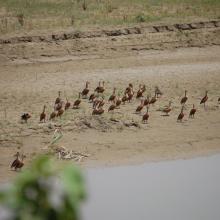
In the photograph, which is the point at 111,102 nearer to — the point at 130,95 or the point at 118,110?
the point at 130,95

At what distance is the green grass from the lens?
2118cm

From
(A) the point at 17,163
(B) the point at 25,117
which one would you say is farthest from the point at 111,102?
(A) the point at 17,163

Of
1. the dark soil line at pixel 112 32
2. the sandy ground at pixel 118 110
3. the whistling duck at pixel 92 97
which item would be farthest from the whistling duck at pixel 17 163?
the dark soil line at pixel 112 32

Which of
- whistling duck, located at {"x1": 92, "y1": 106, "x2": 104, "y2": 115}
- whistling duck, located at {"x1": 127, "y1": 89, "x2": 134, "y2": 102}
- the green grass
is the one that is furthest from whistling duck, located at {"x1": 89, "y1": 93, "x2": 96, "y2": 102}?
the green grass

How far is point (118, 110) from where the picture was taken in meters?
15.1

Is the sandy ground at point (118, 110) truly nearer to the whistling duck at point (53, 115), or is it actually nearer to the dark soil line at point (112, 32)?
the whistling duck at point (53, 115)

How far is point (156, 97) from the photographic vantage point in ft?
54.0

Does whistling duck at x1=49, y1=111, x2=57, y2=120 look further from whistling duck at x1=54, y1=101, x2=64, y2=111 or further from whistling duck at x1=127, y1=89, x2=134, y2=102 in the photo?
whistling duck at x1=127, y1=89, x2=134, y2=102

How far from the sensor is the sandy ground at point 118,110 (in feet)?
43.3

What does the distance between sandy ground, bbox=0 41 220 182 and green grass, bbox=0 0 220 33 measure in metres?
2.08

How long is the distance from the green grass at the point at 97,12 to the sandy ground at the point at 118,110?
2080 millimetres

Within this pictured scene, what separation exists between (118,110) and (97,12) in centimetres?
824

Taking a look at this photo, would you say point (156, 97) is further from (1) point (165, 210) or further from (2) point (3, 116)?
(1) point (165, 210)

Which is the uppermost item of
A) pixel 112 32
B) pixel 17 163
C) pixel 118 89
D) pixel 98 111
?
pixel 112 32
